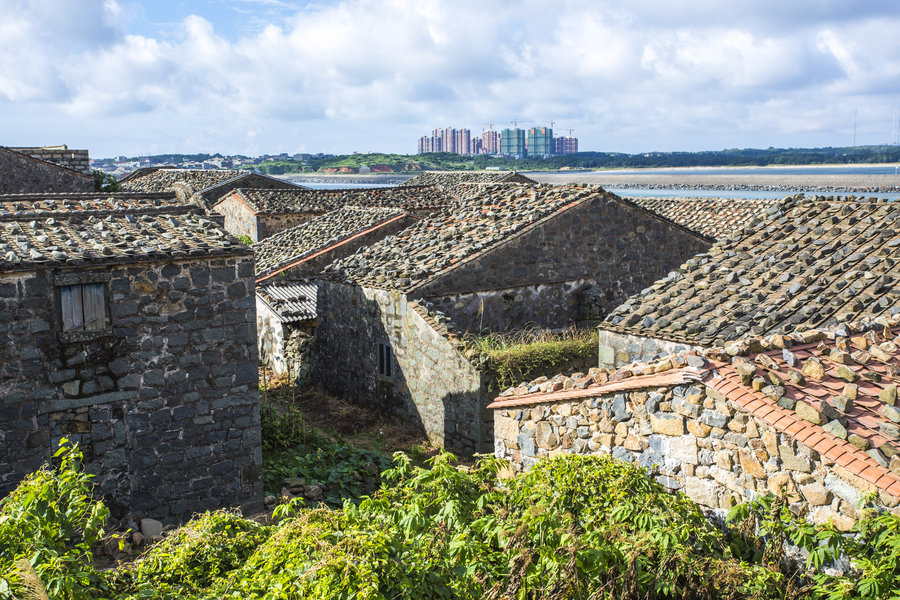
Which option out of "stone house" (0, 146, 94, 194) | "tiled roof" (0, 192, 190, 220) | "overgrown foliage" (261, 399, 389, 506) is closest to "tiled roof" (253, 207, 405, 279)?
"stone house" (0, 146, 94, 194)

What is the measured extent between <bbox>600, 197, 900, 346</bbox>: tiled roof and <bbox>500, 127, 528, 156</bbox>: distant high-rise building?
155 metres

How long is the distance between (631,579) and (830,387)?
8.66ft

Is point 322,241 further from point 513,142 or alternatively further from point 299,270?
point 513,142

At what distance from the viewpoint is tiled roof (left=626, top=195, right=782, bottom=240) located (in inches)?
969

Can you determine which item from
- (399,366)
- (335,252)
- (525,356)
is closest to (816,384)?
(525,356)

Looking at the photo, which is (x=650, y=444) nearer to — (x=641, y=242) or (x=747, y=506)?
(x=747, y=506)

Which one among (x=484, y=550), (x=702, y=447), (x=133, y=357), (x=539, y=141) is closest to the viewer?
(x=484, y=550)

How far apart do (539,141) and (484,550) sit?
16918 centimetres

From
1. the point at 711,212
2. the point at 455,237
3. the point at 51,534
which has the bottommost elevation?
the point at 51,534

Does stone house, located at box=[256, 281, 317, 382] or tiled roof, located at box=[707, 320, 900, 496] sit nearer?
tiled roof, located at box=[707, 320, 900, 496]

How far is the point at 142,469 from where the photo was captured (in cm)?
1021

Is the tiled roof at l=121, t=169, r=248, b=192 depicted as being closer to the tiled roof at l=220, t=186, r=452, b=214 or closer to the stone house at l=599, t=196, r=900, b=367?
the tiled roof at l=220, t=186, r=452, b=214

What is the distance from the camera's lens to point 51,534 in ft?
16.2

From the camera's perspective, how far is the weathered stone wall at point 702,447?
5.55 metres
